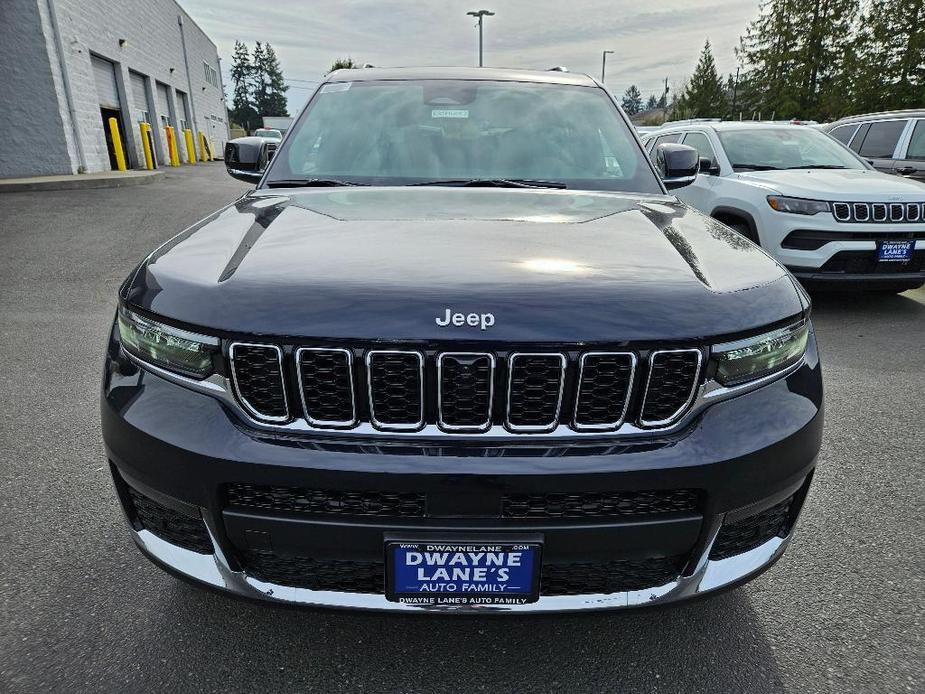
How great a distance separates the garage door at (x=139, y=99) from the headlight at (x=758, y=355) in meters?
25.7

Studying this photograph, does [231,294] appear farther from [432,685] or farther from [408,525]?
[432,685]

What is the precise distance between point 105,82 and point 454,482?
79.2 feet

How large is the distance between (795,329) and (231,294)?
4.74ft

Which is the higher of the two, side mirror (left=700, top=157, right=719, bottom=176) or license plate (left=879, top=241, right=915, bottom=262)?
side mirror (left=700, top=157, right=719, bottom=176)

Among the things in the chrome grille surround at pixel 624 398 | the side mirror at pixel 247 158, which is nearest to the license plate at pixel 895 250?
the side mirror at pixel 247 158

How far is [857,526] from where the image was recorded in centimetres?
258

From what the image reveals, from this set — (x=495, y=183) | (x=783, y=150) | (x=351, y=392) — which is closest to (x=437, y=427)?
(x=351, y=392)

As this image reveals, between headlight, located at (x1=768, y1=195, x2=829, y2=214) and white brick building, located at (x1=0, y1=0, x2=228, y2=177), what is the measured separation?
16411mm

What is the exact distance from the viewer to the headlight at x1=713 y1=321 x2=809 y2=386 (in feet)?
5.11

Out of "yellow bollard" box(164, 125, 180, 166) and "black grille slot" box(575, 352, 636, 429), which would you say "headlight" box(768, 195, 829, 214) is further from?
"yellow bollard" box(164, 125, 180, 166)

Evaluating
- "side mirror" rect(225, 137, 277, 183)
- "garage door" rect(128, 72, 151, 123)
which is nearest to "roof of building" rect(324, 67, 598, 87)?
"side mirror" rect(225, 137, 277, 183)

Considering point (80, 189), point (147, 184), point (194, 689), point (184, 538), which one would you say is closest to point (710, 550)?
point (184, 538)

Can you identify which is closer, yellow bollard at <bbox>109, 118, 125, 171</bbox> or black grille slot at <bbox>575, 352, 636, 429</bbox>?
black grille slot at <bbox>575, 352, 636, 429</bbox>

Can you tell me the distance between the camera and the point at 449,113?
293cm
